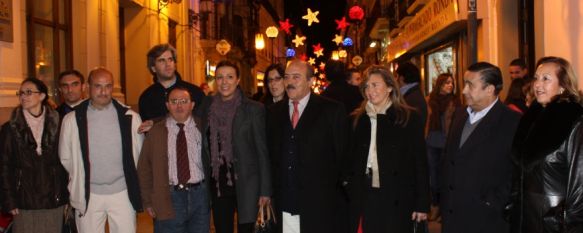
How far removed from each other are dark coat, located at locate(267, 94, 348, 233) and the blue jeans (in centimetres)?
75

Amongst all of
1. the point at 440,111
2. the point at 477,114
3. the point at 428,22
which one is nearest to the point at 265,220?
the point at 477,114

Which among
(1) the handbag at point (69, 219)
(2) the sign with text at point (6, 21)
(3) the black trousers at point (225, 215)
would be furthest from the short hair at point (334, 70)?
(2) the sign with text at point (6, 21)

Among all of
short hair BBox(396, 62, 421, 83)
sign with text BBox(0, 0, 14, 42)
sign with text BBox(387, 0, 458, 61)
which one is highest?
sign with text BBox(387, 0, 458, 61)

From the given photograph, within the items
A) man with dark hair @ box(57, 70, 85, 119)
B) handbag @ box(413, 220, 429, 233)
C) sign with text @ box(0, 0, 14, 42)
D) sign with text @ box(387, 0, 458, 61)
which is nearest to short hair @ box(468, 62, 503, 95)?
handbag @ box(413, 220, 429, 233)

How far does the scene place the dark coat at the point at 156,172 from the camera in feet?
17.7

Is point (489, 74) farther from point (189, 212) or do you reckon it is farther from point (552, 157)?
point (189, 212)

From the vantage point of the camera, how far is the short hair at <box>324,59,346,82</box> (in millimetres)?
7785

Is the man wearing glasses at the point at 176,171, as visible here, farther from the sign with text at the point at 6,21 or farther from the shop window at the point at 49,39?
the shop window at the point at 49,39

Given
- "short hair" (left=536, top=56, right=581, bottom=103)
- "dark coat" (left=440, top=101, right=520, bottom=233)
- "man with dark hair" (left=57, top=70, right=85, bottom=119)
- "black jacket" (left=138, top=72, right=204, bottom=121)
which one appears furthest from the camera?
"man with dark hair" (left=57, top=70, right=85, bottom=119)

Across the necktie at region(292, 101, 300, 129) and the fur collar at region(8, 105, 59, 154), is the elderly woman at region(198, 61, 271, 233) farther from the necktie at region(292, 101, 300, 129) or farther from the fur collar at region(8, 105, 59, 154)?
the fur collar at region(8, 105, 59, 154)

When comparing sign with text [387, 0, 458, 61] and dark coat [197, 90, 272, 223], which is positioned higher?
sign with text [387, 0, 458, 61]

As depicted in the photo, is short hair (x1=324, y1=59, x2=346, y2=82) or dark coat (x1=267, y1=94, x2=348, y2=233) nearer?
dark coat (x1=267, y1=94, x2=348, y2=233)

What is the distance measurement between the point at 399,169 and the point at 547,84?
1.51 meters

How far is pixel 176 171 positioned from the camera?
5.55m
